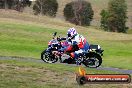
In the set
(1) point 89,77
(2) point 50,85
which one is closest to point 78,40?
(2) point 50,85

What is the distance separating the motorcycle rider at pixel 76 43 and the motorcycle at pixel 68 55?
0.15 metres

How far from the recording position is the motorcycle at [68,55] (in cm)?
2175

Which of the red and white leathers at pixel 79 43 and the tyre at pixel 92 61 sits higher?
the red and white leathers at pixel 79 43

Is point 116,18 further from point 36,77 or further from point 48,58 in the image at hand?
point 36,77

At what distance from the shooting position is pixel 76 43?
21781 millimetres

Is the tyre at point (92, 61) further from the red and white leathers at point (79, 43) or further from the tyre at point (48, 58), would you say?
the tyre at point (48, 58)

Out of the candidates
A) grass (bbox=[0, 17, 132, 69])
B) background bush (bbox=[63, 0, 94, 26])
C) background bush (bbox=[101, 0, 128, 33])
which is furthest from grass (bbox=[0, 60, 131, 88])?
background bush (bbox=[63, 0, 94, 26])

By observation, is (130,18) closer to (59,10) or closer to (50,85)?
(59,10)

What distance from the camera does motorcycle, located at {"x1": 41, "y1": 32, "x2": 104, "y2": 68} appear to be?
21.8 meters

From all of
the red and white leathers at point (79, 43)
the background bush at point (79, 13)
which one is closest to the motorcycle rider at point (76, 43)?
the red and white leathers at point (79, 43)

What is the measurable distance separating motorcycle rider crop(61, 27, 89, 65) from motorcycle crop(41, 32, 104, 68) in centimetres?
15

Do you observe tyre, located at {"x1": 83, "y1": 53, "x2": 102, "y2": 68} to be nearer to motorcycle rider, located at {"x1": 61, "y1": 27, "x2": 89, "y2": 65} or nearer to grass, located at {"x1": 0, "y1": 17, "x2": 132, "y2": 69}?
motorcycle rider, located at {"x1": 61, "y1": 27, "x2": 89, "y2": 65}

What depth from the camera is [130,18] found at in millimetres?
131875

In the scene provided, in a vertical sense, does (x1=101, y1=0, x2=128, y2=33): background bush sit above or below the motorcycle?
below
